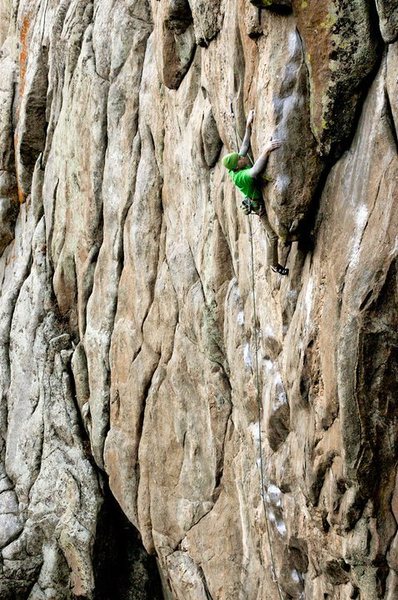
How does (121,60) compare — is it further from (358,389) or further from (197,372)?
(358,389)

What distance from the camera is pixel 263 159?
29.0 feet

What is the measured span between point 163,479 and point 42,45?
41.3ft

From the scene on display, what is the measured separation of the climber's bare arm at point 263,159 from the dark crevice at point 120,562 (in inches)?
432

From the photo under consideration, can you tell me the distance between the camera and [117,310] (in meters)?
16.7

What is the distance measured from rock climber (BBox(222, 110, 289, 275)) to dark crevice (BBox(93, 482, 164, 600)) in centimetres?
1005

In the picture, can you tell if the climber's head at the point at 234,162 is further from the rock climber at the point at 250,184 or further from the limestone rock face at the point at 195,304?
the limestone rock face at the point at 195,304

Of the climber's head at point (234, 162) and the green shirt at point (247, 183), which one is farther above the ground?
the climber's head at point (234, 162)

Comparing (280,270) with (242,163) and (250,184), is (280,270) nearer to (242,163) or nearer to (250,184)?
(250,184)

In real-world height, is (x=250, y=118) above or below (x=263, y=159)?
above

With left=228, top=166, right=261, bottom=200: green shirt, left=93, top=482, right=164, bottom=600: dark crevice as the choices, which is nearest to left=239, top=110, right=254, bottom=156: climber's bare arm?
left=228, top=166, right=261, bottom=200: green shirt

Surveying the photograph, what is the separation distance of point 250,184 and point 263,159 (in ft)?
1.63

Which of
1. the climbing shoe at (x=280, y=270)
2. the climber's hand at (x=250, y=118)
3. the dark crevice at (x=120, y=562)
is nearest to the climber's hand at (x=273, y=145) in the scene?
the climber's hand at (x=250, y=118)

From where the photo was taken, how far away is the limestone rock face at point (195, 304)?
8094 millimetres

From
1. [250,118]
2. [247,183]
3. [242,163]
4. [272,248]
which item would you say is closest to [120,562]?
[272,248]
